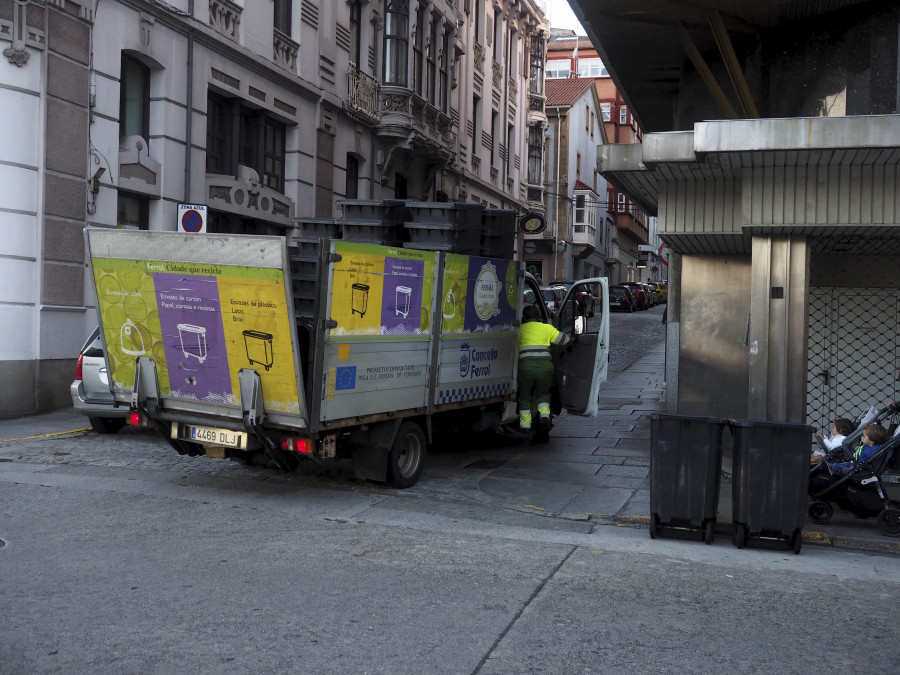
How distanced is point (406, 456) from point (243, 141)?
38.5 ft

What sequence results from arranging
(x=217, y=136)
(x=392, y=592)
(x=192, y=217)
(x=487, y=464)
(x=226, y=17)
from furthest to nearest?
1. (x=217, y=136)
2. (x=226, y=17)
3. (x=192, y=217)
4. (x=487, y=464)
5. (x=392, y=592)

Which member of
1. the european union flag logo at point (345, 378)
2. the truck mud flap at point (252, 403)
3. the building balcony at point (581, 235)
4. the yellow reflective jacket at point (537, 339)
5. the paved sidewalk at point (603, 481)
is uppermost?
the building balcony at point (581, 235)

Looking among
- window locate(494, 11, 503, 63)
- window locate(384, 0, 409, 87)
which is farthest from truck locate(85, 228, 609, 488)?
window locate(494, 11, 503, 63)

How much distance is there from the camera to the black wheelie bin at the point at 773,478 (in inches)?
277

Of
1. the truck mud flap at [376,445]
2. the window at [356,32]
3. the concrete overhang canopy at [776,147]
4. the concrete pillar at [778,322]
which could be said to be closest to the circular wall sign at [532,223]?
the window at [356,32]

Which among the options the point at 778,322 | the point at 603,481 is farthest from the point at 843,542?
the point at 603,481

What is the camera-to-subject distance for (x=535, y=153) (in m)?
44.8

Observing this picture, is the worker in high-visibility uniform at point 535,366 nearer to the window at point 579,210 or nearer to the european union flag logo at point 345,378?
the european union flag logo at point 345,378

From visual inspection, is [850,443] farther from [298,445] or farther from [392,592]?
[298,445]

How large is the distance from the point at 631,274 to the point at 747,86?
219 ft

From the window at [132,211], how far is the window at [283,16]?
18.6 ft

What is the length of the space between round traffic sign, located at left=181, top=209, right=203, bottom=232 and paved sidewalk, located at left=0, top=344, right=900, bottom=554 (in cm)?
330

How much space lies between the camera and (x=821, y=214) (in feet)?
28.8

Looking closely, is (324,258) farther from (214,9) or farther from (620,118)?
(620,118)
